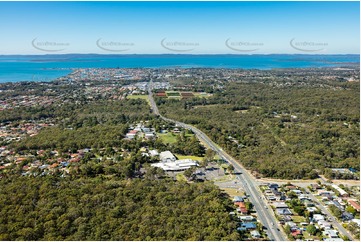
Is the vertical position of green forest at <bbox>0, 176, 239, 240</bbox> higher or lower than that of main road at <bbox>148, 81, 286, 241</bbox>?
higher

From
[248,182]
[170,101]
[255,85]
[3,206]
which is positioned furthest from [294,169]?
[255,85]

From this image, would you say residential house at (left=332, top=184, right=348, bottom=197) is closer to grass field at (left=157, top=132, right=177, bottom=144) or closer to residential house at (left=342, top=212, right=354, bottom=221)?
residential house at (left=342, top=212, right=354, bottom=221)

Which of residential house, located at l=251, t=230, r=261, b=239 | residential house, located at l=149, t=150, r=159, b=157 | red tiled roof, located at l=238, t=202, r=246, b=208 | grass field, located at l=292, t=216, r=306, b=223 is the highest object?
residential house, located at l=149, t=150, r=159, b=157

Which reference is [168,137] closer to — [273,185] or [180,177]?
[180,177]

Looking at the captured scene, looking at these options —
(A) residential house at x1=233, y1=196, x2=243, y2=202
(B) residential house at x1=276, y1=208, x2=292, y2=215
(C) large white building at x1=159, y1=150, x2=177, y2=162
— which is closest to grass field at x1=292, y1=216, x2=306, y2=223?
(B) residential house at x1=276, y1=208, x2=292, y2=215

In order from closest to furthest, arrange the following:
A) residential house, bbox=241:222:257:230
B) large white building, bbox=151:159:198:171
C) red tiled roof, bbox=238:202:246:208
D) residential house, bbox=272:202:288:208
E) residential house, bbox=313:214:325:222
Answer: residential house, bbox=241:222:257:230 < residential house, bbox=313:214:325:222 < red tiled roof, bbox=238:202:246:208 < residential house, bbox=272:202:288:208 < large white building, bbox=151:159:198:171

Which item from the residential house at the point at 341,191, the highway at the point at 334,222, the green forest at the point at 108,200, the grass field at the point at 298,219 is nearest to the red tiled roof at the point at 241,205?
the green forest at the point at 108,200

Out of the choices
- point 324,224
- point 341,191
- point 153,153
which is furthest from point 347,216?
point 153,153

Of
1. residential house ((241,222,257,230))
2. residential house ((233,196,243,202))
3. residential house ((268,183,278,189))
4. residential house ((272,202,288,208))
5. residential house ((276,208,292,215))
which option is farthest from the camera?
residential house ((268,183,278,189))
